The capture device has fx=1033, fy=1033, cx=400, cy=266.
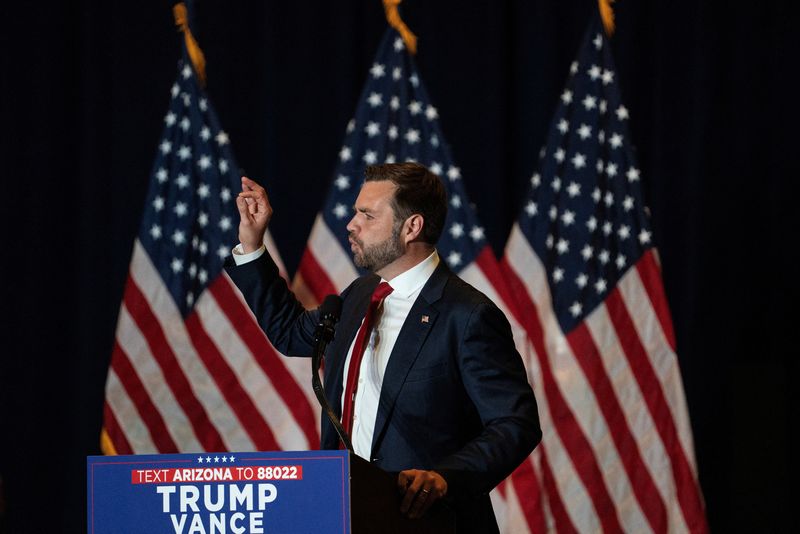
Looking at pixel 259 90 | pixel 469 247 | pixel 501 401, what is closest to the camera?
pixel 501 401

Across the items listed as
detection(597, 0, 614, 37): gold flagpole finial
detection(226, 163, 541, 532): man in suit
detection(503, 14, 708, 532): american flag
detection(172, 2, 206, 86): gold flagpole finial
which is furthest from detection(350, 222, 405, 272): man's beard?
detection(597, 0, 614, 37): gold flagpole finial

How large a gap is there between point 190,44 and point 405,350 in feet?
7.91

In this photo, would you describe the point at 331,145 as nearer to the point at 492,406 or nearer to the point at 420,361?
the point at 420,361

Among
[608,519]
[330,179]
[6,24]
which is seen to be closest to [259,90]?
[330,179]

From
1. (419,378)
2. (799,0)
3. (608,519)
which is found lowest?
(608,519)

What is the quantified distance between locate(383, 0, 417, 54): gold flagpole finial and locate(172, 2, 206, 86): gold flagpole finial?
82cm

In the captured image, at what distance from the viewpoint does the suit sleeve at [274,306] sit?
9.23 ft

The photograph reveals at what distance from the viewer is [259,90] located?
4.59 meters

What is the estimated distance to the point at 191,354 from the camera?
4.27 meters

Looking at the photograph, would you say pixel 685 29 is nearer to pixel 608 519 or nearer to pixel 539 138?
pixel 539 138

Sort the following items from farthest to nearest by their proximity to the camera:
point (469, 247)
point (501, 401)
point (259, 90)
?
point (259, 90) → point (469, 247) → point (501, 401)

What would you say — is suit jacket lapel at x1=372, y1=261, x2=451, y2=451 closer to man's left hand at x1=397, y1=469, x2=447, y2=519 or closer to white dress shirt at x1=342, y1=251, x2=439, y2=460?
white dress shirt at x1=342, y1=251, x2=439, y2=460

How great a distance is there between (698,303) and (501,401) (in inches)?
99.6

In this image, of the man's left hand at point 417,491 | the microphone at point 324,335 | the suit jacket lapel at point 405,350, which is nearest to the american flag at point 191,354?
the suit jacket lapel at point 405,350
